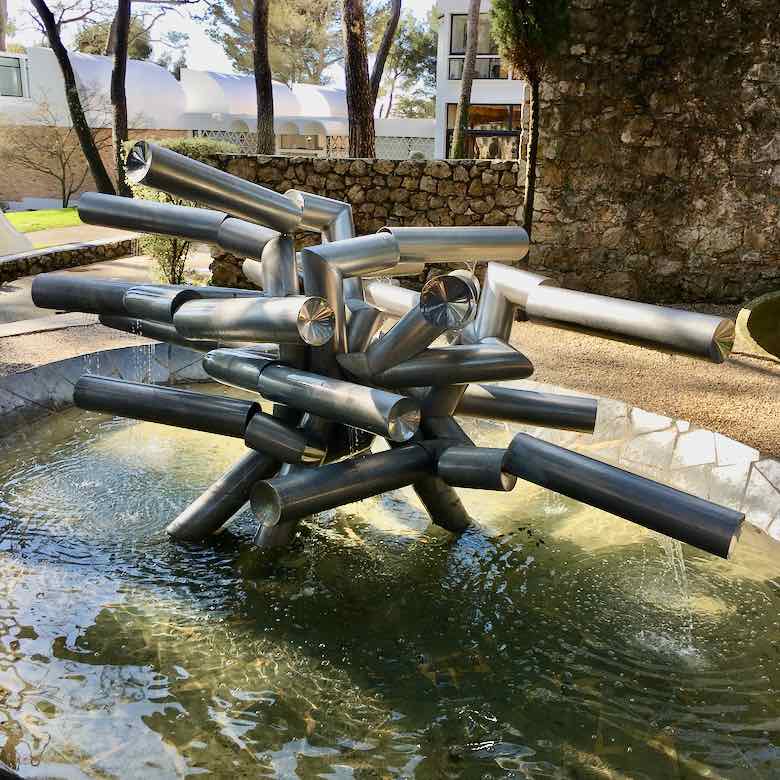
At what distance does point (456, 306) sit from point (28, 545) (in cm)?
201

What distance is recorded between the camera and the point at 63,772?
2.06m

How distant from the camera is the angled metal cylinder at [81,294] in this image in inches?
135

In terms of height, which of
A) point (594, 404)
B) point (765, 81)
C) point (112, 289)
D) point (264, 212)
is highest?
point (765, 81)

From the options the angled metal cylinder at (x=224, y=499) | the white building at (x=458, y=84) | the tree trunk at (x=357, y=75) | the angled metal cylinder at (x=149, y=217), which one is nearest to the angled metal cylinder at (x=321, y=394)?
the angled metal cylinder at (x=224, y=499)

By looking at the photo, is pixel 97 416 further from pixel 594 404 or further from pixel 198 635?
pixel 594 404

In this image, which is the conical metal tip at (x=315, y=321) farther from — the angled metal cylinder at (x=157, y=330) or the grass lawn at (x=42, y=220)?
the grass lawn at (x=42, y=220)

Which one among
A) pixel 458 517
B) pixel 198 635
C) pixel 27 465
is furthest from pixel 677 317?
pixel 27 465

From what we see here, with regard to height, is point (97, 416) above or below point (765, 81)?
below

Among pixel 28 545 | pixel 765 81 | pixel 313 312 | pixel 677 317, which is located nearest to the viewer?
pixel 677 317

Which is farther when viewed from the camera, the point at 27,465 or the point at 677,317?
the point at 27,465

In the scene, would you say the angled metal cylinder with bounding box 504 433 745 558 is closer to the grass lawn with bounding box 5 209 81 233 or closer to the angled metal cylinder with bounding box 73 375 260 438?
the angled metal cylinder with bounding box 73 375 260 438

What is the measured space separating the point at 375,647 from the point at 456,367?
3.25 ft

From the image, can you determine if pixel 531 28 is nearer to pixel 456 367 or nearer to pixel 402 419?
pixel 456 367

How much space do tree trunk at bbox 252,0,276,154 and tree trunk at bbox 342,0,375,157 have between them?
11.2 feet
